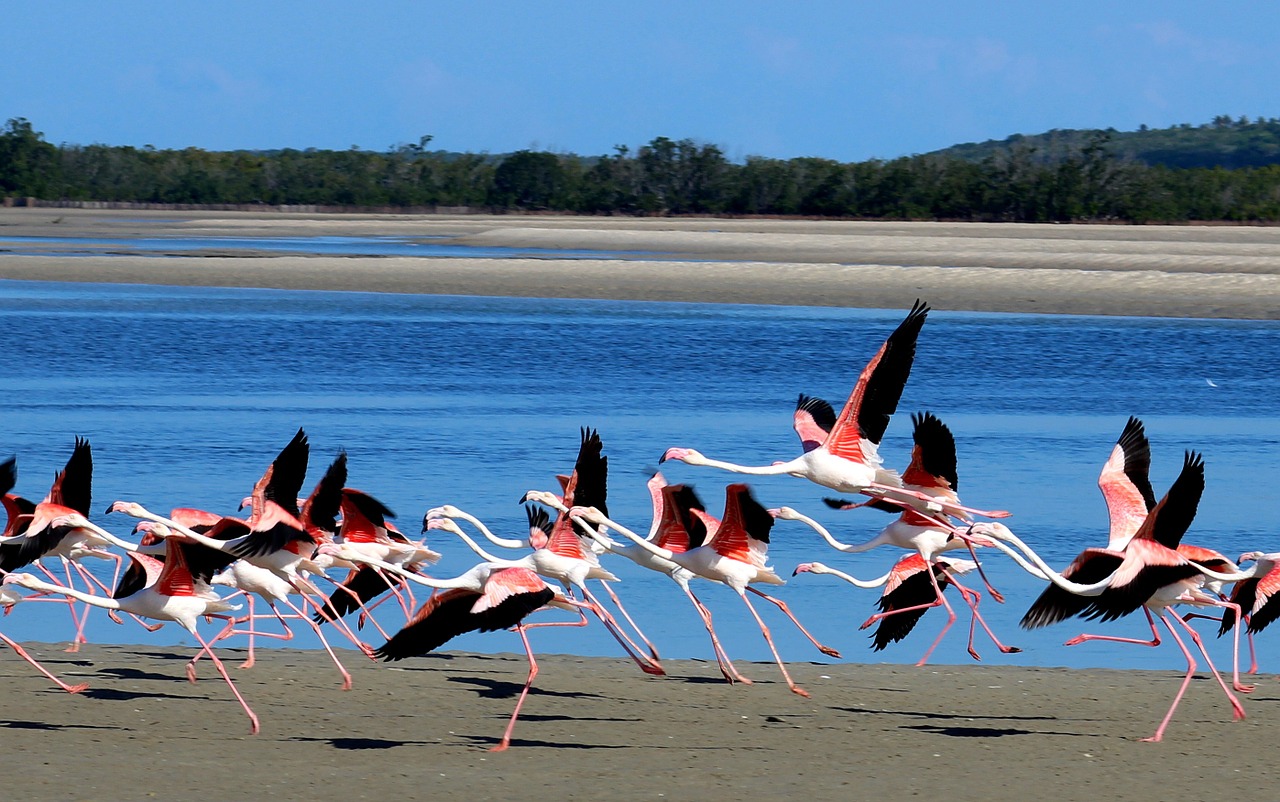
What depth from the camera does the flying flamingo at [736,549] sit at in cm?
828

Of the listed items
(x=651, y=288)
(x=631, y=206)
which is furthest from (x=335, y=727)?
(x=631, y=206)

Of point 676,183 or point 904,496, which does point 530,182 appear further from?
point 904,496

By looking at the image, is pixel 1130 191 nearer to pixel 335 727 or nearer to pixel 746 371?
pixel 746 371

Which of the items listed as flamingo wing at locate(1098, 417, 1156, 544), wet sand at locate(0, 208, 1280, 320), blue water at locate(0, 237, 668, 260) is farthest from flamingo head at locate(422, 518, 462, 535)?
blue water at locate(0, 237, 668, 260)

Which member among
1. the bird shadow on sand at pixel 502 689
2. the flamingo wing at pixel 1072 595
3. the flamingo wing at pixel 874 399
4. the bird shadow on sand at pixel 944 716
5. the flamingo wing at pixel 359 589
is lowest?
the bird shadow on sand at pixel 502 689

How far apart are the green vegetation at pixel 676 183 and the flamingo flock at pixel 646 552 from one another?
6210 centimetres

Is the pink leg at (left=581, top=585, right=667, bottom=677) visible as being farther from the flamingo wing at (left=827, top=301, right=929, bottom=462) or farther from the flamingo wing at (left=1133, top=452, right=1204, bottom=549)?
the flamingo wing at (left=1133, top=452, right=1204, bottom=549)

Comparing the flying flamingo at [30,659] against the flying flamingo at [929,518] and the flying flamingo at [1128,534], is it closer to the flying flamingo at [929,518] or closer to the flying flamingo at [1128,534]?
the flying flamingo at [929,518]

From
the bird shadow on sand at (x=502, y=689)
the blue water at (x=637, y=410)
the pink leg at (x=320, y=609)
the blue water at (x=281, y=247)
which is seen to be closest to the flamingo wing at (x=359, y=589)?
the pink leg at (x=320, y=609)

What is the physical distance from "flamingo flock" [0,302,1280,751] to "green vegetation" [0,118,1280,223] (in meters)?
62.1

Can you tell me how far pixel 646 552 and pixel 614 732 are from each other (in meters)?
1.10

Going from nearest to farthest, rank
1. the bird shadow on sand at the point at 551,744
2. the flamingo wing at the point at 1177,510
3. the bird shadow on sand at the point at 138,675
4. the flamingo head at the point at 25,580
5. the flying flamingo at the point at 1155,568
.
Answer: the flamingo wing at the point at 1177,510 → the flying flamingo at the point at 1155,568 → the bird shadow on sand at the point at 551,744 → the flamingo head at the point at 25,580 → the bird shadow on sand at the point at 138,675

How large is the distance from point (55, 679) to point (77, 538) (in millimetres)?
830

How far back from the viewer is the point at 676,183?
8269 centimetres
